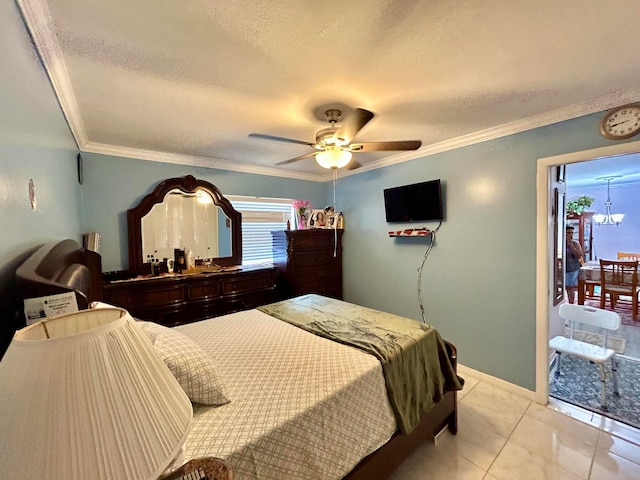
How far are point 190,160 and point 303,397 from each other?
9.57ft

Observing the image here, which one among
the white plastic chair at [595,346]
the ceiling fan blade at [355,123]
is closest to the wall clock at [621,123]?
the white plastic chair at [595,346]

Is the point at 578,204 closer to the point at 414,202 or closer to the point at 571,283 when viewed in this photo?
the point at 571,283

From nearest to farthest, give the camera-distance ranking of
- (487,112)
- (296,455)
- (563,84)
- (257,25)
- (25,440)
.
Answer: (25,440) < (296,455) < (257,25) < (563,84) < (487,112)

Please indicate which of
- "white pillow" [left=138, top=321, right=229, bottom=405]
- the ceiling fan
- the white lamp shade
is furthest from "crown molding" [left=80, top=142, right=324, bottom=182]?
the white lamp shade

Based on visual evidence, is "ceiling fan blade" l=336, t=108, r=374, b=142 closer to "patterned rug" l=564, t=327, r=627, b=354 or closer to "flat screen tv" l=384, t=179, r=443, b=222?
"flat screen tv" l=384, t=179, r=443, b=222

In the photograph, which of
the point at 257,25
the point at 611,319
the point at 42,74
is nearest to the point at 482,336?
the point at 611,319

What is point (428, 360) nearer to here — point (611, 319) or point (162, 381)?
point (162, 381)

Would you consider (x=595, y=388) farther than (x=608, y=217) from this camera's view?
No

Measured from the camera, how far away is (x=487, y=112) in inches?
85.1

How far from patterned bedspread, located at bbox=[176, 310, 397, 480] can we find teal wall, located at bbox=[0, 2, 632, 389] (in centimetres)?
114

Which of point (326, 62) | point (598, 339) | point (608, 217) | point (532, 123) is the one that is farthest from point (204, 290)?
point (608, 217)

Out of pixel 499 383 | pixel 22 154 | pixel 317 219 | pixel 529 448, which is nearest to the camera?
pixel 22 154

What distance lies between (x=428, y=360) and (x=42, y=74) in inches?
106

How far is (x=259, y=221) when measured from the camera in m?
3.85
